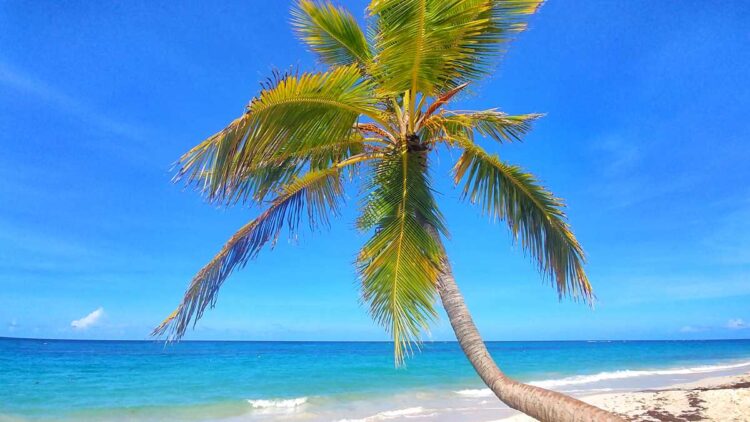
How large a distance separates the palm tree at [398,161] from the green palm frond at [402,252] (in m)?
0.01

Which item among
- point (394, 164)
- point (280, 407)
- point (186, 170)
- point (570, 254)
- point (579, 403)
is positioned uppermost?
point (394, 164)

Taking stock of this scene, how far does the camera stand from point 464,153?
6004 mm

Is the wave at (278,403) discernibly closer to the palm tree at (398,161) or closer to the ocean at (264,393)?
the ocean at (264,393)

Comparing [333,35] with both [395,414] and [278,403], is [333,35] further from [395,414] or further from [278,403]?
[278,403]

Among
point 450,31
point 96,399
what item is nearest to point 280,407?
point 96,399

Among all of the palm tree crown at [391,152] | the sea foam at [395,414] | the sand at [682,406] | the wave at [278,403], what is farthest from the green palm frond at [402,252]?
the wave at [278,403]

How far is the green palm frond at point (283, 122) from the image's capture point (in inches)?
176

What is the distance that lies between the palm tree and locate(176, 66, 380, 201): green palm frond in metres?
0.01

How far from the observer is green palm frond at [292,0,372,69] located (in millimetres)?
6676

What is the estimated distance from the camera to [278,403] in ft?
54.5

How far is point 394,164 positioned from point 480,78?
133cm

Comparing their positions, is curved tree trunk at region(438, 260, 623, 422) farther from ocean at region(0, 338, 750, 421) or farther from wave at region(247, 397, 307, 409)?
wave at region(247, 397, 307, 409)

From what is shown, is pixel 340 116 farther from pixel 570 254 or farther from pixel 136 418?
pixel 136 418

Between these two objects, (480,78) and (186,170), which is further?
(480,78)
